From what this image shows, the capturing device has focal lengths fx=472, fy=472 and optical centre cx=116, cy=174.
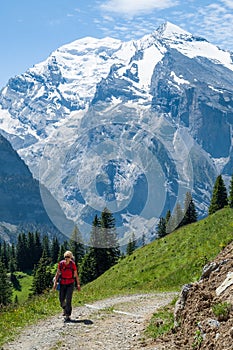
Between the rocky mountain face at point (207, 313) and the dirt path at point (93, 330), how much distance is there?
1.32 meters

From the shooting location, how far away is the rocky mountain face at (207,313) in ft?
41.9

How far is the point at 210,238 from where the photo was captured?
40750 millimetres

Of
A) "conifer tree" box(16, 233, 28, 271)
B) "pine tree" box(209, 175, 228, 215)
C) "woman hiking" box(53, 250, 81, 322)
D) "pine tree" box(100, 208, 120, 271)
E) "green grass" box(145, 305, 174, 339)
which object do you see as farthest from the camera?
"conifer tree" box(16, 233, 28, 271)

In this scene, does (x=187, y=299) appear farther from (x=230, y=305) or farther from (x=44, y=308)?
(x=44, y=308)

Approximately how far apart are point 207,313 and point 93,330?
17.1 feet

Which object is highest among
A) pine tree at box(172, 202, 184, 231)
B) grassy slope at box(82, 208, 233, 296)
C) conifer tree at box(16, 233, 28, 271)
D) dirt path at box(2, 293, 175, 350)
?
dirt path at box(2, 293, 175, 350)

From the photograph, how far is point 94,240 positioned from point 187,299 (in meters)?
61.7

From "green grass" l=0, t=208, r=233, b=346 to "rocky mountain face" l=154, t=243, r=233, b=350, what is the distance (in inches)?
377

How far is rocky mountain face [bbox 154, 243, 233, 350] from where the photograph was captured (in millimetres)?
12758

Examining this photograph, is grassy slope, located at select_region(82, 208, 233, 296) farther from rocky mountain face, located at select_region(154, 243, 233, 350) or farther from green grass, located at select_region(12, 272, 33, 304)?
green grass, located at select_region(12, 272, 33, 304)

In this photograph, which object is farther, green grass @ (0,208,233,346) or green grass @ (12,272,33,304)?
green grass @ (12,272,33,304)

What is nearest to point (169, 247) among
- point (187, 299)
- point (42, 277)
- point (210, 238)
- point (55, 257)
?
point (210, 238)

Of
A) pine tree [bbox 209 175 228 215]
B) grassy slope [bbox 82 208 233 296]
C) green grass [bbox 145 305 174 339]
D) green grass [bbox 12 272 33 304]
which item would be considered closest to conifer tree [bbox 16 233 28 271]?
green grass [bbox 12 272 33 304]

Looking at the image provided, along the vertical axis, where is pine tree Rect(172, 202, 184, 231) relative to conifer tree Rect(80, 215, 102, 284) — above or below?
above
